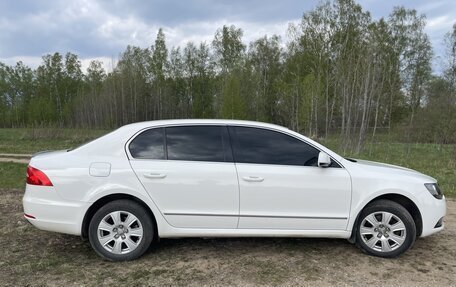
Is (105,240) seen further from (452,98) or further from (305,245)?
(452,98)

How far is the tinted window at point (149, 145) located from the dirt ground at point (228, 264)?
3.96ft

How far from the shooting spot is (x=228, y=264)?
3.99 m

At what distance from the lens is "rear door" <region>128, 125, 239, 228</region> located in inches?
159

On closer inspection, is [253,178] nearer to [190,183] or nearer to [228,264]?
A: [190,183]

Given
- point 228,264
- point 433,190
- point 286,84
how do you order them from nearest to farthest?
1. point 228,264
2. point 433,190
3. point 286,84

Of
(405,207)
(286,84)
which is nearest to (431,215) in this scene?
(405,207)

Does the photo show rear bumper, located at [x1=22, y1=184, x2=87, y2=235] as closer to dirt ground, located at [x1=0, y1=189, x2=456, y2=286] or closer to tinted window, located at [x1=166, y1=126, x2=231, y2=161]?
dirt ground, located at [x1=0, y1=189, x2=456, y2=286]

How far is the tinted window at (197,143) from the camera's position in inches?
164

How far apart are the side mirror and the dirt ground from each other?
1108 millimetres

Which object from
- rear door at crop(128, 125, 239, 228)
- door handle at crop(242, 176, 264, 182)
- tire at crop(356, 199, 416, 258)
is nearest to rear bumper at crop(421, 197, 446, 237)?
tire at crop(356, 199, 416, 258)

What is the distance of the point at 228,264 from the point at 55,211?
2.04 m

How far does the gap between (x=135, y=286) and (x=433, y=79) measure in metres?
36.8

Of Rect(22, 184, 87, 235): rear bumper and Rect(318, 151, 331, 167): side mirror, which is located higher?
Rect(318, 151, 331, 167): side mirror

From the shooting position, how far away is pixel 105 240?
4.04m
